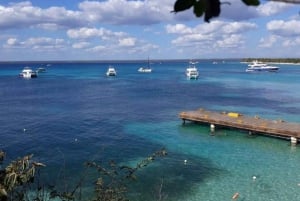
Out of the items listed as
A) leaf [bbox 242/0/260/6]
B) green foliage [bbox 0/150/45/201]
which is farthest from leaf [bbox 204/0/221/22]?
green foliage [bbox 0/150/45/201]

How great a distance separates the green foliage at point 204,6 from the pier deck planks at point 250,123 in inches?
1362

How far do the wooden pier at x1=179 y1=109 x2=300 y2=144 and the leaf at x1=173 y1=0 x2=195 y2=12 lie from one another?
114ft

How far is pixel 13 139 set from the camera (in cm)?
3697

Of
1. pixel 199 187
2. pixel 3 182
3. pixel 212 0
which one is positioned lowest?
pixel 199 187

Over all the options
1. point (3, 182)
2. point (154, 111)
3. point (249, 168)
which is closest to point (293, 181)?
point (249, 168)

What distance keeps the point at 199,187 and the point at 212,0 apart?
22.7 meters

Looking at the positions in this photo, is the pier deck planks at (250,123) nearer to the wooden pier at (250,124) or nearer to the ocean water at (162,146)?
the wooden pier at (250,124)

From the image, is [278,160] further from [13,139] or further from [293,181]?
[13,139]

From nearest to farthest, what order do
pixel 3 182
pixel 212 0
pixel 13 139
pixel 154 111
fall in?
1. pixel 212 0
2. pixel 3 182
3. pixel 13 139
4. pixel 154 111

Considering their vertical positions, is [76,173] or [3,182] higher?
[3,182]

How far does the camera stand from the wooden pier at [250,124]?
34844 millimetres

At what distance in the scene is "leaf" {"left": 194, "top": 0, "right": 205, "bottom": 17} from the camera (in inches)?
75.4

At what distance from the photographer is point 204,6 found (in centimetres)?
191

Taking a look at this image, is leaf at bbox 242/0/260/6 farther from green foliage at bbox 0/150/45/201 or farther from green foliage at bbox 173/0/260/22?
green foliage at bbox 0/150/45/201
